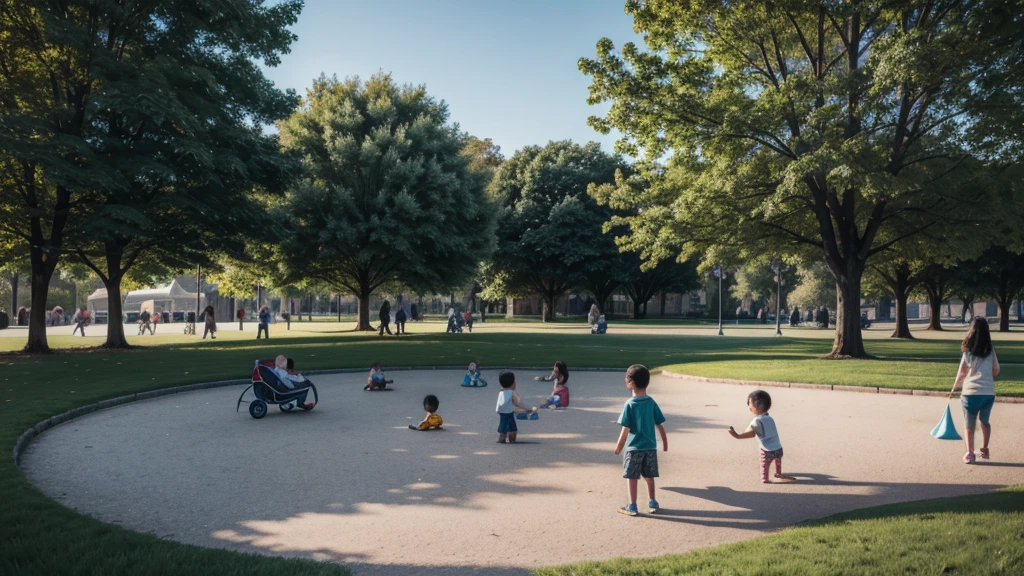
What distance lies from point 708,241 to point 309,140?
21641 mm

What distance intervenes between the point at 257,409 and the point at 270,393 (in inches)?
15.1

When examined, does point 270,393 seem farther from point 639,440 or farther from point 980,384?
point 980,384

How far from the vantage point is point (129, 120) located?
22.8m

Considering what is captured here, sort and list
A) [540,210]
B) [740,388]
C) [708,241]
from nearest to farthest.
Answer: [740,388] → [708,241] → [540,210]

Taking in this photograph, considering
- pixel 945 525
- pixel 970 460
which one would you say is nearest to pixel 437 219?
pixel 970 460

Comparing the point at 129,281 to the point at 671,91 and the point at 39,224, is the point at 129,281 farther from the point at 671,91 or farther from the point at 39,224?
the point at 671,91

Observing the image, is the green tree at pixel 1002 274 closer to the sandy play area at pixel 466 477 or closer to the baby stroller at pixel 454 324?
the baby stroller at pixel 454 324

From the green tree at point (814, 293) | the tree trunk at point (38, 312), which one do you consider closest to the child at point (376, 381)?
the tree trunk at point (38, 312)

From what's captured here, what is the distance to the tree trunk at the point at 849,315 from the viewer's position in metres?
22.7

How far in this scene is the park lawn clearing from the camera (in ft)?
14.5

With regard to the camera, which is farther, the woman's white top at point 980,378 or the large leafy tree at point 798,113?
the large leafy tree at point 798,113

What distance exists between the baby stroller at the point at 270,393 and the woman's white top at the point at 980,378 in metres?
9.96

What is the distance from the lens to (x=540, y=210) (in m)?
58.8

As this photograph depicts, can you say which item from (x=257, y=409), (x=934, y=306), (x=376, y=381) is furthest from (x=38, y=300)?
(x=934, y=306)
